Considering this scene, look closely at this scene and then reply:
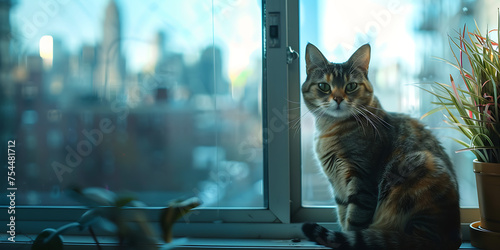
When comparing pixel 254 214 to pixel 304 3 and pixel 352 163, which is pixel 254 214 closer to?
pixel 352 163

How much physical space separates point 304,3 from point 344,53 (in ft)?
0.70

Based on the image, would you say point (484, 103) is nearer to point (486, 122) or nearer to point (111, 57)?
point (486, 122)

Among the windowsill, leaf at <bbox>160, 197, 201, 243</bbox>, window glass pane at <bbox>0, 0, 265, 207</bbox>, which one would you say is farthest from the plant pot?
leaf at <bbox>160, 197, 201, 243</bbox>

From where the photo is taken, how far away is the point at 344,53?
53.8 inches

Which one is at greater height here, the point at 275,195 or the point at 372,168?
the point at 372,168

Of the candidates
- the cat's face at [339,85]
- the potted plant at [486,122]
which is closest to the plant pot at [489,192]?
the potted plant at [486,122]

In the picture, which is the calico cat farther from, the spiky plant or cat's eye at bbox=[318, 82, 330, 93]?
the spiky plant

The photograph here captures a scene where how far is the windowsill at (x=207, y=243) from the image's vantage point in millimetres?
1257

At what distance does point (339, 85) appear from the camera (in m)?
1.23

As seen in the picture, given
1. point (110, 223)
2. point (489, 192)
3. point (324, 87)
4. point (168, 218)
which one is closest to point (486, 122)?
point (489, 192)

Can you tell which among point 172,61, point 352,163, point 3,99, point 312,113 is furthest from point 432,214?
point 3,99

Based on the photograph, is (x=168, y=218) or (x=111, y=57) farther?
(x=111, y=57)

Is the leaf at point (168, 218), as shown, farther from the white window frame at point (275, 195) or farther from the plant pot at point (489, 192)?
the plant pot at point (489, 192)

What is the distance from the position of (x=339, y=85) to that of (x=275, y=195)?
409mm
